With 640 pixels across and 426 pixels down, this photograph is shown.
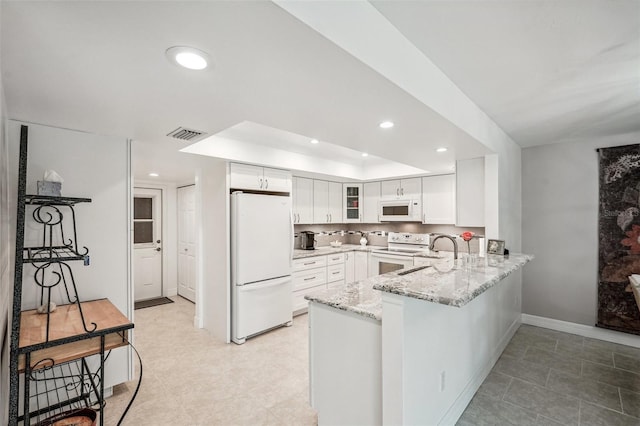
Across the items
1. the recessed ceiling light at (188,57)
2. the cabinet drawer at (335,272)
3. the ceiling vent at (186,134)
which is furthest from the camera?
the cabinet drawer at (335,272)

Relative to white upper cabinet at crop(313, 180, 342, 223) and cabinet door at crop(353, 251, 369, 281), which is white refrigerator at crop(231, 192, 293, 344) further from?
cabinet door at crop(353, 251, 369, 281)

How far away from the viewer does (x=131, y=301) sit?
2.54 meters

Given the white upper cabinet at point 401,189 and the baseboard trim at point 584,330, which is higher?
the white upper cabinet at point 401,189

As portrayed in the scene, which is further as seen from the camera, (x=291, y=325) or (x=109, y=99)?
(x=291, y=325)

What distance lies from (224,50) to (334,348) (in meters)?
1.77

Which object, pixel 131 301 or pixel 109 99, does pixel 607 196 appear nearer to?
pixel 109 99

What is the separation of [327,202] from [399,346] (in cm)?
394

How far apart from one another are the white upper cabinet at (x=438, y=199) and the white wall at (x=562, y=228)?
0.94 m

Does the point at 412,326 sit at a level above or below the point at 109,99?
below

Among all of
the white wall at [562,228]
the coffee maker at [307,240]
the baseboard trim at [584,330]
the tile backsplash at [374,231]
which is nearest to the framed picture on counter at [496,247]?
the white wall at [562,228]

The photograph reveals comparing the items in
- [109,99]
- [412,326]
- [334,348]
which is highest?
[109,99]

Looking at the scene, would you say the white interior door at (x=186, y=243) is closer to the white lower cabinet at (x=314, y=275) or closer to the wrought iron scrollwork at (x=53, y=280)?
the white lower cabinet at (x=314, y=275)

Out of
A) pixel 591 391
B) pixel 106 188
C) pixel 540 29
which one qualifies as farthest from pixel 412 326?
pixel 106 188

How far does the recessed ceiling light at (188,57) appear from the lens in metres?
1.21
